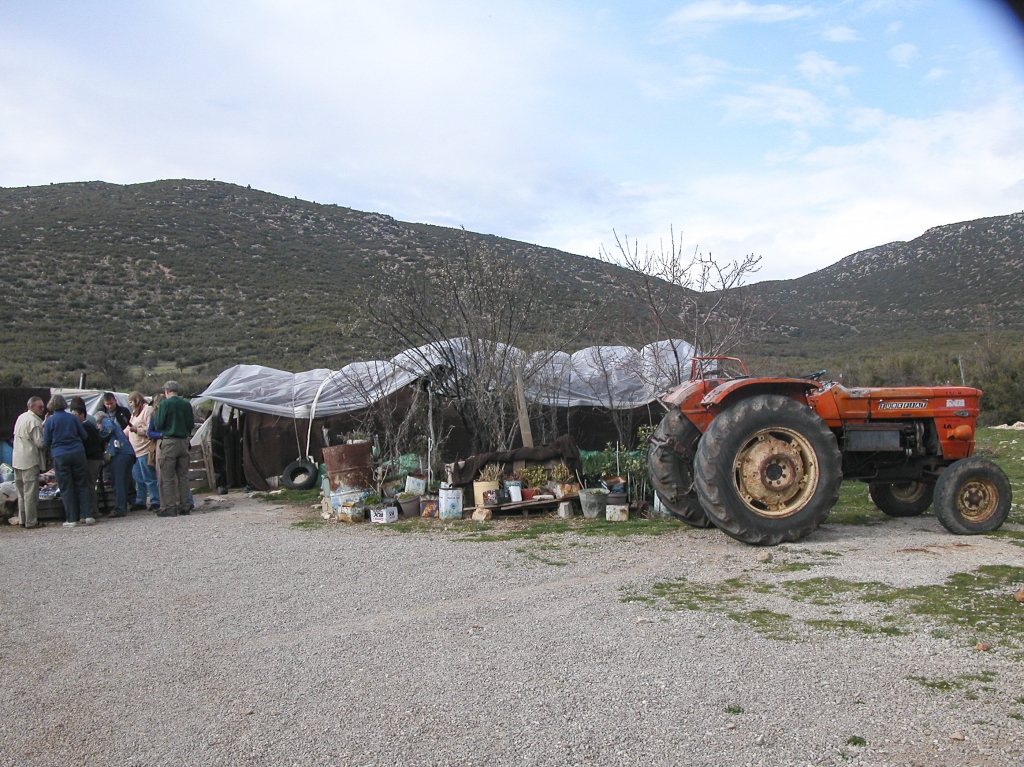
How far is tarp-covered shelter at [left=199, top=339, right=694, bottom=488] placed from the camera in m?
13.3

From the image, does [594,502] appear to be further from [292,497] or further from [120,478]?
[120,478]

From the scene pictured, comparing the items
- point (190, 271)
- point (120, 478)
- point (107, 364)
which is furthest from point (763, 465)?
point (190, 271)

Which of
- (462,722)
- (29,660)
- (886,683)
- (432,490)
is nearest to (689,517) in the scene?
(432,490)

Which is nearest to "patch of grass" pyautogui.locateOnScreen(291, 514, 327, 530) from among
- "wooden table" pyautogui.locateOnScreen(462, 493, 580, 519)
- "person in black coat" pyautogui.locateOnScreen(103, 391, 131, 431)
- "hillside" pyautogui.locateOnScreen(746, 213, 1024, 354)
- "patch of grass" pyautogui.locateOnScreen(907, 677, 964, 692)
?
"wooden table" pyautogui.locateOnScreen(462, 493, 580, 519)

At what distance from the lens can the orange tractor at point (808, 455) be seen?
735 cm

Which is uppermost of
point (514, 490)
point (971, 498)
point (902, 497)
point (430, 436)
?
point (430, 436)

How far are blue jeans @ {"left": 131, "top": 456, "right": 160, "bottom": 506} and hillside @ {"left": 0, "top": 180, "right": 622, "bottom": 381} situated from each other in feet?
29.1

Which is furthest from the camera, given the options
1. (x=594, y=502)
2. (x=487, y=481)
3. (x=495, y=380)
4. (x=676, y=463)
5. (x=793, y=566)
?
(x=495, y=380)

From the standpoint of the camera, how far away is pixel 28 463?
10.7 m

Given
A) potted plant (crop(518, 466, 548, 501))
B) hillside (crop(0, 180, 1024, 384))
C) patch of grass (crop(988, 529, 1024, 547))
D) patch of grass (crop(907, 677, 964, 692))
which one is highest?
hillside (crop(0, 180, 1024, 384))

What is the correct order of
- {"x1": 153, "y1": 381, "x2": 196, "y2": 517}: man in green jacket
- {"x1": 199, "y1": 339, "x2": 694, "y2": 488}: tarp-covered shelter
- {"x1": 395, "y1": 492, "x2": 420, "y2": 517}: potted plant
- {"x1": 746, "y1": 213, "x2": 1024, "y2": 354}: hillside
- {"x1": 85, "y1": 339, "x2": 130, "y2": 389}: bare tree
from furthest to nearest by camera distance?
{"x1": 746, "y1": 213, "x2": 1024, "y2": 354}: hillside → {"x1": 85, "y1": 339, "x2": 130, "y2": 389}: bare tree → {"x1": 199, "y1": 339, "x2": 694, "y2": 488}: tarp-covered shelter → {"x1": 153, "y1": 381, "x2": 196, "y2": 517}: man in green jacket → {"x1": 395, "y1": 492, "x2": 420, "y2": 517}: potted plant

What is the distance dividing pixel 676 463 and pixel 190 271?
3082 centimetres

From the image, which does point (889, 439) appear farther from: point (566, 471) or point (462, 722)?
point (462, 722)

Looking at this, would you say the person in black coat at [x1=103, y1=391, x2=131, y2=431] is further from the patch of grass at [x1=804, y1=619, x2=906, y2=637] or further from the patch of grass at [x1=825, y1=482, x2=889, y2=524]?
the patch of grass at [x1=804, y1=619, x2=906, y2=637]
